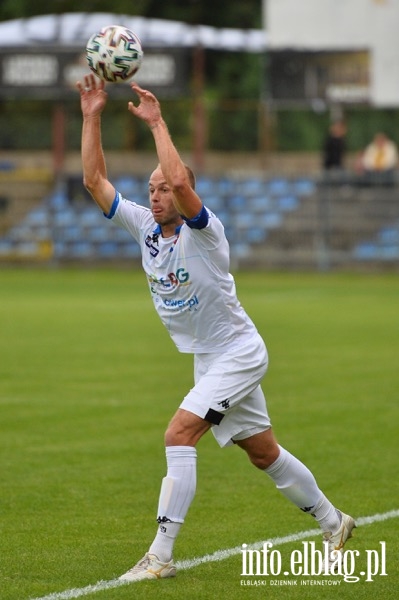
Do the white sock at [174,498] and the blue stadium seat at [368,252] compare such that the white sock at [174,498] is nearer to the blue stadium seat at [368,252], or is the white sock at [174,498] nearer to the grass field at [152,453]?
the grass field at [152,453]

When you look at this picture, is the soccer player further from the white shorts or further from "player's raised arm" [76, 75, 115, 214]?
"player's raised arm" [76, 75, 115, 214]

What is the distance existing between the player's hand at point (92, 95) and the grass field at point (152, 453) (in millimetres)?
2444

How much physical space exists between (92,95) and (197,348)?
1649 mm

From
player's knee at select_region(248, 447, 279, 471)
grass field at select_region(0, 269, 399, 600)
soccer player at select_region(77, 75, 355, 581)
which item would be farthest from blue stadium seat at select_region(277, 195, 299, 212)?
player's knee at select_region(248, 447, 279, 471)

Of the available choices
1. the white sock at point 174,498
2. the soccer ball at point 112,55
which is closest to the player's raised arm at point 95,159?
the soccer ball at point 112,55

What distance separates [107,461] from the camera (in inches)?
398

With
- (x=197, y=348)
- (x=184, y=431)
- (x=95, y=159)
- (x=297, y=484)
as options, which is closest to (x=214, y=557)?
(x=297, y=484)

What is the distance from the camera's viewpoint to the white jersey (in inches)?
278

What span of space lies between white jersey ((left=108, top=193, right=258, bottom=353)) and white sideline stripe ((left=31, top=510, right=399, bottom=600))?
43.9 inches

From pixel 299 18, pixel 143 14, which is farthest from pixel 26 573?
pixel 143 14

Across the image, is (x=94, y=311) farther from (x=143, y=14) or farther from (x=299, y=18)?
(x=143, y=14)

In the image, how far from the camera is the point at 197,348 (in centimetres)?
725

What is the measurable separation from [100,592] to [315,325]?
14296mm

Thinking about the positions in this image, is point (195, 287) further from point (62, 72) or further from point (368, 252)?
point (62, 72)
